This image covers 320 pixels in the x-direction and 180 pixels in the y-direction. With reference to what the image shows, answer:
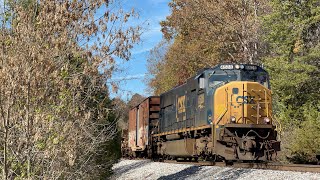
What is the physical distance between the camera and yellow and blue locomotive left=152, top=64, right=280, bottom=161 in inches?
551

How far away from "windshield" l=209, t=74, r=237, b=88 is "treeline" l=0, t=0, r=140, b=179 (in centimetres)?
718

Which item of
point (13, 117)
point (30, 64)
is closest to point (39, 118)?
point (13, 117)

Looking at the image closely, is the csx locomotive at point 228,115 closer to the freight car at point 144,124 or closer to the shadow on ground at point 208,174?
the shadow on ground at point 208,174

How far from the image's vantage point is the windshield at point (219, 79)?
49.1ft

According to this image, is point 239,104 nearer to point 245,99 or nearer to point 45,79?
point 245,99

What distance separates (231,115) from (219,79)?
4.56 ft

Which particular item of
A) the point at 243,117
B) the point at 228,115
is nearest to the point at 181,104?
the point at 228,115

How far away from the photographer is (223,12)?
28625mm

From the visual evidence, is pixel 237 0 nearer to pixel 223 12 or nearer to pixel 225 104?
pixel 223 12

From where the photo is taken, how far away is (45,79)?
6820 mm

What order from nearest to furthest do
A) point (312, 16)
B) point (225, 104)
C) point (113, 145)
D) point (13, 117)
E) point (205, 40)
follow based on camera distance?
point (13, 117)
point (225, 104)
point (113, 145)
point (312, 16)
point (205, 40)

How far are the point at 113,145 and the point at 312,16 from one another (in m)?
11.6

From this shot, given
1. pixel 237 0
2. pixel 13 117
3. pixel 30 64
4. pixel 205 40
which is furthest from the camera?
pixel 205 40

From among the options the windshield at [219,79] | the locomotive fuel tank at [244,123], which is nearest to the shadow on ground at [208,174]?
→ the locomotive fuel tank at [244,123]
